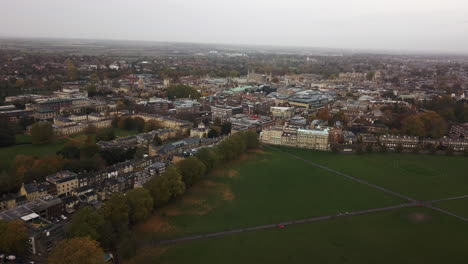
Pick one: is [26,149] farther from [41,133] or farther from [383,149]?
[383,149]

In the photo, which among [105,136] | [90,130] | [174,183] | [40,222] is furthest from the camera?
[90,130]

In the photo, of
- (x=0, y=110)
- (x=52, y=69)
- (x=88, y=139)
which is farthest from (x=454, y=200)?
(x=52, y=69)

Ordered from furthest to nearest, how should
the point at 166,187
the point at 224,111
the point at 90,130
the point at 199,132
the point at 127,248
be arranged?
the point at 224,111 < the point at 90,130 < the point at 199,132 < the point at 166,187 < the point at 127,248

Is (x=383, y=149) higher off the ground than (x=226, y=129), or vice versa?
(x=226, y=129)

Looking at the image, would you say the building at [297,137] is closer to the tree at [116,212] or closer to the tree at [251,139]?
the tree at [251,139]

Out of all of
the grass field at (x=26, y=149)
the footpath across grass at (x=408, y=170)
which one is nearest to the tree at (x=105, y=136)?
the grass field at (x=26, y=149)

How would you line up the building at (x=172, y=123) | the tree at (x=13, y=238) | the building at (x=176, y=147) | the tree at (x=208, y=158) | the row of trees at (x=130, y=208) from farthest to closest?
the building at (x=172, y=123), the building at (x=176, y=147), the tree at (x=208, y=158), the row of trees at (x=130, y=208), the tree at (x=13, y=238)

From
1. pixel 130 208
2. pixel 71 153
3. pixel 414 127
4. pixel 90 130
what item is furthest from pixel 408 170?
pixel 90 130
